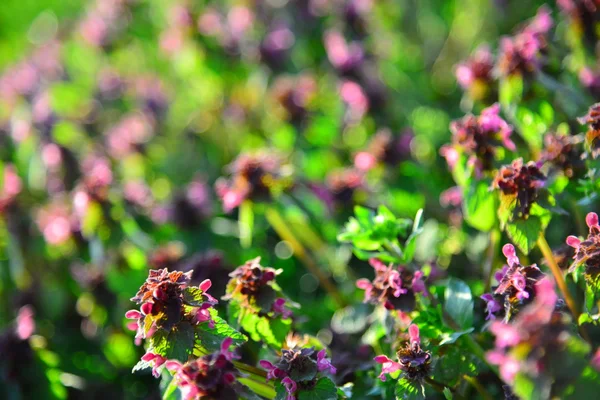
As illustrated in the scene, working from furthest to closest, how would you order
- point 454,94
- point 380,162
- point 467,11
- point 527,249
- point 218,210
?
1. point 467,11
2. point 454,94
3. point 218,210
4. point 380,162
5. point 527,249

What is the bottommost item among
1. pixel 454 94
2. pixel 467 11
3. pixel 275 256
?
pixel 275 256

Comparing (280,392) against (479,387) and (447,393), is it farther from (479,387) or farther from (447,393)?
(479,387)

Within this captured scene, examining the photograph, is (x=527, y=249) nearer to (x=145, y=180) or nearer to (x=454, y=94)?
(x=454, y=94)

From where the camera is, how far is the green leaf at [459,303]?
1.33 m

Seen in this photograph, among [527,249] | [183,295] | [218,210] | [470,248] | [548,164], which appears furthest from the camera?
[218,210]

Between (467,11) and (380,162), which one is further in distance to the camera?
(467,11)

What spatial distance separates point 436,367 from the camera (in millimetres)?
1303

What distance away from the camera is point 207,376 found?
3.41 feet

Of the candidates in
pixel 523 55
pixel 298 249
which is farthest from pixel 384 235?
pixel 523 55

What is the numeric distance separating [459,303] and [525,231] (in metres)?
0.23

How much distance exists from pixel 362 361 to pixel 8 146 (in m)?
2.52

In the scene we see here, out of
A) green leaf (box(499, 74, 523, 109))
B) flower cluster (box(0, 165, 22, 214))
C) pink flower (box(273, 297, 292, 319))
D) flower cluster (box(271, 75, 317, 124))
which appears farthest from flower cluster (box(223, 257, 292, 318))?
flower cluster (box(0, 165, 22, 214))

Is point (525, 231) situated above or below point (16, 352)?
above

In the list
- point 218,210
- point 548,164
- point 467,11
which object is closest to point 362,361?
point 548,164
